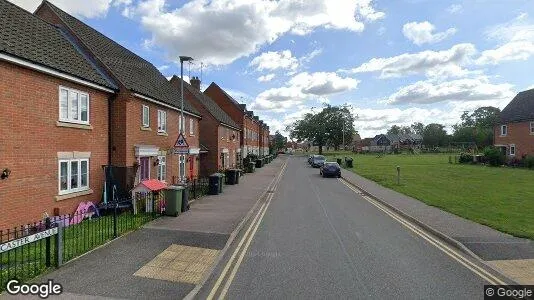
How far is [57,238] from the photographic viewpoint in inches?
296

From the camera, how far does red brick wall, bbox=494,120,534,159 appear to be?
4266 cm

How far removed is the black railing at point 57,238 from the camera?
6.89 metres

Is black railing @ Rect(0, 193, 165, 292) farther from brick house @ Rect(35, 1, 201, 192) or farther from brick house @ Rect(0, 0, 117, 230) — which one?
brick house @ Rect(35, 1, 201, 192)

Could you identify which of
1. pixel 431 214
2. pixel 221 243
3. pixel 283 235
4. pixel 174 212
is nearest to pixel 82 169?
pixel 174 212

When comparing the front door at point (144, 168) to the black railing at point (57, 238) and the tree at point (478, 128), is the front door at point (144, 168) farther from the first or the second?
the tree at point (478, 128)

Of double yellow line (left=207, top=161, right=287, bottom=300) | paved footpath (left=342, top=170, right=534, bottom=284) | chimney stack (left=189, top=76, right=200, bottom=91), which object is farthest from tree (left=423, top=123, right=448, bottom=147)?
double yellow line (left=207, top=161, right=287, bottom=300)

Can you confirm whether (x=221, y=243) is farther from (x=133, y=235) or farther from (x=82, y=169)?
(x=82, y=169)

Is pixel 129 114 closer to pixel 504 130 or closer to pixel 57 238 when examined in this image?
pixel 57 238

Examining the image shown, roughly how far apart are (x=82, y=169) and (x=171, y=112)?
9327 mm

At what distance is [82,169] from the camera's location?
13719 millimetres

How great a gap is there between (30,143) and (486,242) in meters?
12.6

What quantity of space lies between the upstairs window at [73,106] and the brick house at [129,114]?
1.86 m

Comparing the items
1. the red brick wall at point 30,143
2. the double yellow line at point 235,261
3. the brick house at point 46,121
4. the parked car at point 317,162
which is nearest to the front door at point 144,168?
the brick house at point 46,121

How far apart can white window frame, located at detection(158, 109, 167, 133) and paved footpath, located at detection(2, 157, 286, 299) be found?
28.4 feet
